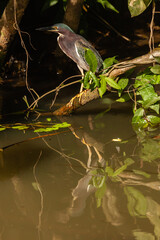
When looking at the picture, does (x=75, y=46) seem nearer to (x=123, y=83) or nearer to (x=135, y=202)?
(x=123, y=83)

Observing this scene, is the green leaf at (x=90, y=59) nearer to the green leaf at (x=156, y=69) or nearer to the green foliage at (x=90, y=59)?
the green foliage at (x=90, y=59)

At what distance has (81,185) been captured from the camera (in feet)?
7.64

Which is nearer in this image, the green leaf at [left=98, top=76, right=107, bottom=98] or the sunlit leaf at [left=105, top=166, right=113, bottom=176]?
the sunlit leaf at [left=105, top=166, right=113, bottom=176]

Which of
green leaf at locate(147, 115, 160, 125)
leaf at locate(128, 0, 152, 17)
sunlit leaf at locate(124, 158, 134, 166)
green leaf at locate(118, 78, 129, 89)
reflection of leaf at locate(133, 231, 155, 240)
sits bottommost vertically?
green leaf at locate(147, 115, 160, 125)

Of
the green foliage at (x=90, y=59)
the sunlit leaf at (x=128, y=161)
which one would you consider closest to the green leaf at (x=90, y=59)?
the green foliage at (x=90, y=59)

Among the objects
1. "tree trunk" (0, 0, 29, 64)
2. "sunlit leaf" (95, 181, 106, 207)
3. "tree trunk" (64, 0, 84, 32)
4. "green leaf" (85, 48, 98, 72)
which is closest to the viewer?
"sunlit leaf" (95, 181, 106, 207)

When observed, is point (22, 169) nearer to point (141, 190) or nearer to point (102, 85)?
point (141, 190)

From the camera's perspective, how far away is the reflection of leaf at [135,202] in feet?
6.55

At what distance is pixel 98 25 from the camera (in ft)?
21.3

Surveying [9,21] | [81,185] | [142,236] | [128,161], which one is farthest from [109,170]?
[9,21]

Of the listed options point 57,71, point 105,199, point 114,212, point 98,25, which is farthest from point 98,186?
point 98,25

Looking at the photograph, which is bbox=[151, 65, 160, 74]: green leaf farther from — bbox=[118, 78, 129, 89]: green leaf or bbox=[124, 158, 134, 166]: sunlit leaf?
bbox=[124, 158, 134, 166]: sunlit leaf

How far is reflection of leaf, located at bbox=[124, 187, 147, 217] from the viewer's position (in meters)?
2.00

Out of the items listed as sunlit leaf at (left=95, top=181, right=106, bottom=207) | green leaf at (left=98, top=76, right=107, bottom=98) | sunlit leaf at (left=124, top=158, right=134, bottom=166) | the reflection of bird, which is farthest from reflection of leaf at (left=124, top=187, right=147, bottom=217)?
the reflection of bird
